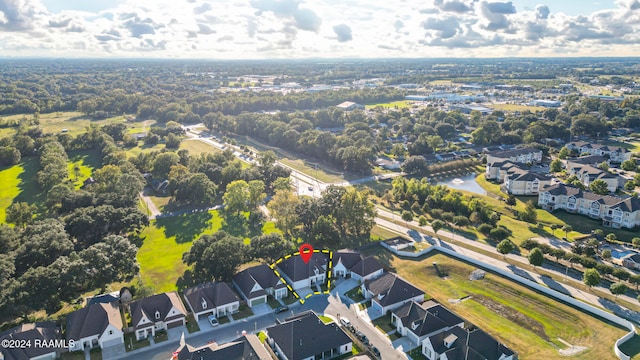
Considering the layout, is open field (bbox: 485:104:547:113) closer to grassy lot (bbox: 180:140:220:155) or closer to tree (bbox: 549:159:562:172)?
tree (bbox: 549:159:562:172)

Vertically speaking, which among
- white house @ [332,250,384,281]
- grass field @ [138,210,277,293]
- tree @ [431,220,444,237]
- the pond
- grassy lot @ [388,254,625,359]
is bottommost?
the pond

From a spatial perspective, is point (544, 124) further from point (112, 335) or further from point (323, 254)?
point (112, 335)

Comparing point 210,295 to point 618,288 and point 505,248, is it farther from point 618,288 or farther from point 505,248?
point 618,288

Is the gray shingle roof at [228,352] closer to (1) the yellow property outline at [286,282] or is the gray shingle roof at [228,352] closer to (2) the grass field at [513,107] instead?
(1) the yellow property outline at [286,282]

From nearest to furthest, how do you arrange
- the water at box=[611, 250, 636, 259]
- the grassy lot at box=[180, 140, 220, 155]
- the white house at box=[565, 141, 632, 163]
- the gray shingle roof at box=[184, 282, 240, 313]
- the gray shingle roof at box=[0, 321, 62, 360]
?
1. the gray shingle roof at box=[0, 321, 62, 360]
2. the gray shingle roof at box=[184, 282, 240, 313]
3. the water at box=[611, 250, 636, 259]
4. the white house at box=[565, 141, 632, 163]
5. the grassy lot at box=[180, 140, 220, 155]

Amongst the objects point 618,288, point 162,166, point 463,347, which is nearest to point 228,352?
point 463,347

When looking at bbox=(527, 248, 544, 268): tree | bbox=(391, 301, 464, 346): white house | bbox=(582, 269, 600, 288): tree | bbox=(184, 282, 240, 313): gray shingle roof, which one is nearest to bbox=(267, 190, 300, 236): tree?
bbox=(184, 282, 240, 313): gray shingle roof
